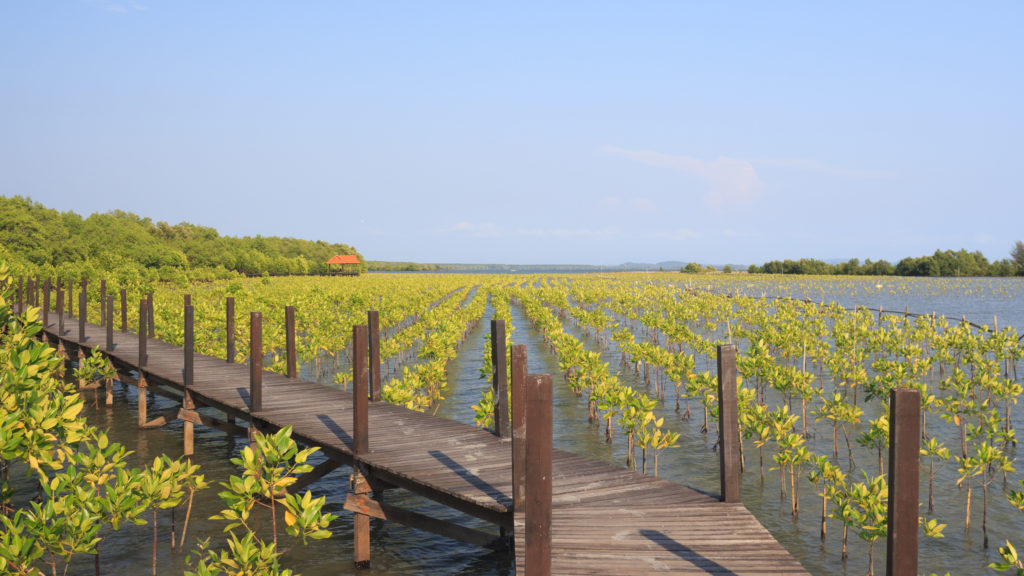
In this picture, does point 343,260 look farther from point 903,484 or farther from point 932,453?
point 903,484

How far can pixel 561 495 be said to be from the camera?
7.14m

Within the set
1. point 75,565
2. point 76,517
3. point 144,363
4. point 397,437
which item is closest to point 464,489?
point 397,437

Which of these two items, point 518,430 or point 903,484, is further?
point 518,430

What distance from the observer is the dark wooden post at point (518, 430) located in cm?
638

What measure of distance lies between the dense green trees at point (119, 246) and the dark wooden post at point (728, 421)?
153 feet

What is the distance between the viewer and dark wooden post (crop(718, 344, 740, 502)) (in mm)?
6703

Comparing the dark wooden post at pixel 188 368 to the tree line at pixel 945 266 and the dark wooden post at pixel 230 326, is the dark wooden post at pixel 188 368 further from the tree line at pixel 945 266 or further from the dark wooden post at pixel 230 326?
the tree line at pixel 945 266

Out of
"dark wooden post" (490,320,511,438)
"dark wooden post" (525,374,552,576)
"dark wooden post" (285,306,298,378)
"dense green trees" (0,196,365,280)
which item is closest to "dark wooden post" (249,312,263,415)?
"dark wooden post" (285,306,298,378)

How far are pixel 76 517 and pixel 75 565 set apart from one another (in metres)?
5.66

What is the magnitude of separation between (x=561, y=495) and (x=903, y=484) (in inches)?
138

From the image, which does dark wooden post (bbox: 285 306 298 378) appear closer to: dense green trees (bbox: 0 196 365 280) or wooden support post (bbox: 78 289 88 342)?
wooden support post (bbox: 78 289 88 342)

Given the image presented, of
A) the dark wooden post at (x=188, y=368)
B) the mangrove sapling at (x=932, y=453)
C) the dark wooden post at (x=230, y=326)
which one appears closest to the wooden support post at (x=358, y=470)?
the dark wooden post at (x=188, y=368)

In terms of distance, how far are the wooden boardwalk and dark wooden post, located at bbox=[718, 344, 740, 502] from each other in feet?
0.71

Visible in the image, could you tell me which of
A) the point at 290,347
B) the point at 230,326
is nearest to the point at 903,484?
the point at 290,347
